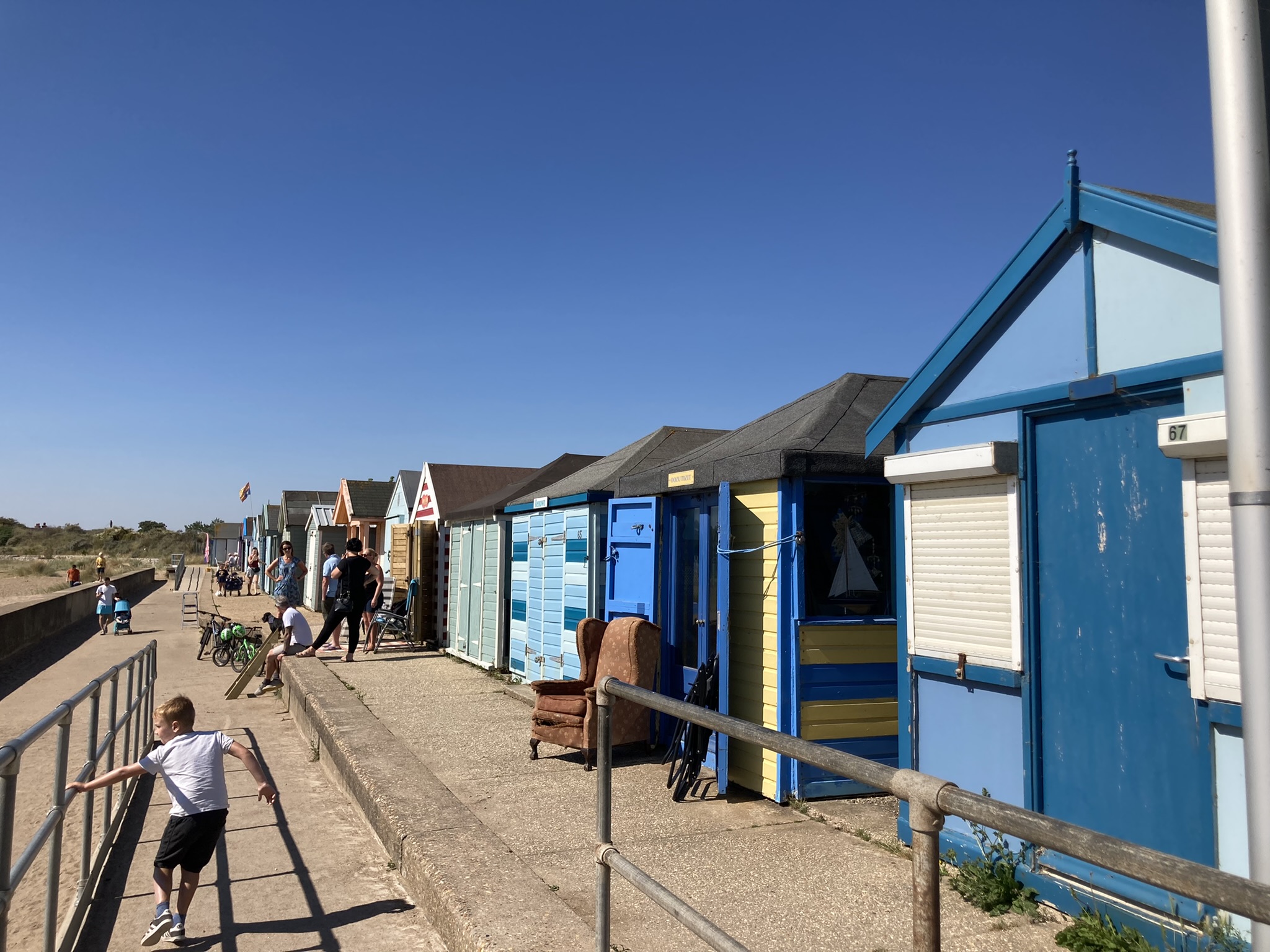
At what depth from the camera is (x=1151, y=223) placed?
12.6 feet

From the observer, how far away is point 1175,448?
3.59m

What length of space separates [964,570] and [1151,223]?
1908 millimetres

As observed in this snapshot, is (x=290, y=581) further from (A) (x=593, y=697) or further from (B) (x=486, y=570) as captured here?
(A) (x=593, y=697)

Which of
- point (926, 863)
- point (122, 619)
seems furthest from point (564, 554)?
point (122, 619)

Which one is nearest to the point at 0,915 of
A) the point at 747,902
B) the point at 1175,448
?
the point at 747,902

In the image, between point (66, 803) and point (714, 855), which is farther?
point (714, 855)

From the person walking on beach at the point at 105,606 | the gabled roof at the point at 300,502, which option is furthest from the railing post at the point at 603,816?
the gabled roof at the point at 300,502

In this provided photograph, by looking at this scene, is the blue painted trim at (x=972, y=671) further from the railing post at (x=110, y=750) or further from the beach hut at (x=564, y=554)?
the railing post at (x=110, y=750)

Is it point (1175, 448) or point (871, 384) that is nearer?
point (1175, 448)

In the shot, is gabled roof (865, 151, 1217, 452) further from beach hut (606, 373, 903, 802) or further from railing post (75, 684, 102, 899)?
railing post (75, 684, 102, 899)

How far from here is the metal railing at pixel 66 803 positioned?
9.88ft

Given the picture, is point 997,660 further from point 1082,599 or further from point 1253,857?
point 1253,857

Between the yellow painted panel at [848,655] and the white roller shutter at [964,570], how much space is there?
109 cm

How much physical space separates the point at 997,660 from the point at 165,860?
429 centimetres
